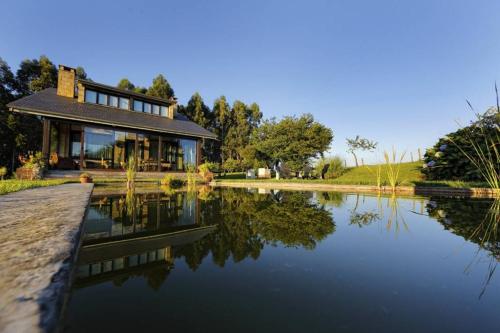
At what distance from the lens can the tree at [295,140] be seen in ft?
58.7

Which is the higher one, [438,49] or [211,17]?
[211,17]

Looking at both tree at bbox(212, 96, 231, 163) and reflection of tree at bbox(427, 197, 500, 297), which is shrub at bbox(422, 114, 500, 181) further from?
tree at bbox(212, 96, 231, 163)

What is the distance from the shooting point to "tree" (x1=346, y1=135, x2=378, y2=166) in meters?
28.6

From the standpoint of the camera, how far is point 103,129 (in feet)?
42.5

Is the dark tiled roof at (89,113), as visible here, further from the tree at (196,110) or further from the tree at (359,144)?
the tree at (359,144)

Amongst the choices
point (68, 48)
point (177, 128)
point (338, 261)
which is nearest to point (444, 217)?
point (338, 261)

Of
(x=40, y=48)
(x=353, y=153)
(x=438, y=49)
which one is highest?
(x=40, y=48)

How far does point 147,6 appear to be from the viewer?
40.1 feet

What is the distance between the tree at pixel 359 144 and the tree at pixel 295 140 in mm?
10667

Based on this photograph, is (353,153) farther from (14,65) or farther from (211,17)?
(14,65)

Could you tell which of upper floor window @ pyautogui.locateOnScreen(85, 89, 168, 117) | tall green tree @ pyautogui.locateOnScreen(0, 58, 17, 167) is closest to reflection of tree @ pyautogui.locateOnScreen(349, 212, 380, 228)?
upper floor window @ pyautogui.locateOnScreen(85, 89, 168, 117)

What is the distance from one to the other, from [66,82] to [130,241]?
1606cm

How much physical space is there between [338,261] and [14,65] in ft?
92.9

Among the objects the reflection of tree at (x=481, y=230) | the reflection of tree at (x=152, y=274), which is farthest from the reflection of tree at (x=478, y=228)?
the reflection of tree at (x=152, y=274)
